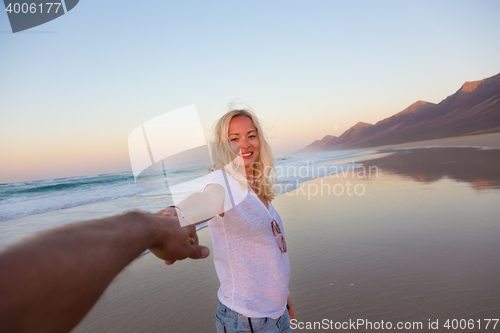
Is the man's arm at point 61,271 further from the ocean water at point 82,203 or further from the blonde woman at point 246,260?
the blonde woman at point 246,260

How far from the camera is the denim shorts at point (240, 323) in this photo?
4.91ft

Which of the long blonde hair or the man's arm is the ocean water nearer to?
the man's arm

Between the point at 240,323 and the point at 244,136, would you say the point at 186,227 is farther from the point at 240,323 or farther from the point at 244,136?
the point at 244,136

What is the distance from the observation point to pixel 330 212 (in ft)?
20.7

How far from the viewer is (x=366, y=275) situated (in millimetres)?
3449

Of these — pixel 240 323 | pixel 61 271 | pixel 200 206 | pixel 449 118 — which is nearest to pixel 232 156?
pixel 200 206

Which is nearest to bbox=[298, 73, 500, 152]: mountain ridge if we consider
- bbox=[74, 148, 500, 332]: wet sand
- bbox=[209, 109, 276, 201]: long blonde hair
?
bbox=[74, 148, 500, 332]: wet sand

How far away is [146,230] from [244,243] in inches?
36.5

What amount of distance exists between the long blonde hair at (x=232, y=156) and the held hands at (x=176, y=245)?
70cm

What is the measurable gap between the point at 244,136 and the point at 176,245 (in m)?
1.43

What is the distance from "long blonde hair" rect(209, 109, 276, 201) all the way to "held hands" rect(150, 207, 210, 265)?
70 centimetres

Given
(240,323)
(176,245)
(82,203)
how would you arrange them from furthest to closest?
(82,203) < (240,323) < (176,245)

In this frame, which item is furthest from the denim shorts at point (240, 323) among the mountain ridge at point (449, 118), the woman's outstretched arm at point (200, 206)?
the mountain ridge at point (449, 118)

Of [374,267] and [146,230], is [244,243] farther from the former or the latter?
[374,267]
